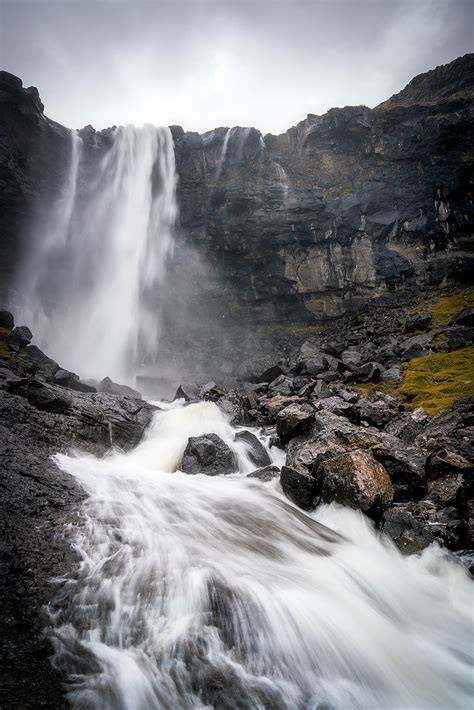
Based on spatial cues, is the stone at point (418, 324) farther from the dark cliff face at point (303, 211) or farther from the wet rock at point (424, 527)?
the wet rock at point (424, 527)

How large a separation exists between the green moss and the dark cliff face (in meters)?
23.3

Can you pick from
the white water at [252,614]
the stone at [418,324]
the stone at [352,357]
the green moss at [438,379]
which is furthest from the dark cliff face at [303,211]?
the white water at [252,614]

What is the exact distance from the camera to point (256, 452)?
39.7ft

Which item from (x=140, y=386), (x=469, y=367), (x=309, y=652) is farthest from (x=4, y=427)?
(x=140, y=386)

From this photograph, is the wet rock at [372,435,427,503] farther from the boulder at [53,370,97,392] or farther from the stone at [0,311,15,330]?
the stone at [0,311,15,330]

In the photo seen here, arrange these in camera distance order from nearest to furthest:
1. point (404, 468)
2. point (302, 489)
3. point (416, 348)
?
1. point (404, 468)
2. point (302, 489)
3. point (416, 348)

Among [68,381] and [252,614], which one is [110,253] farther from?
[252,614]

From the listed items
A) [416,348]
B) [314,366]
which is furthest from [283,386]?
[416,348]

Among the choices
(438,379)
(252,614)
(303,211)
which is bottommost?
(252,614)

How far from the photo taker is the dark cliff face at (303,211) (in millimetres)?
41281

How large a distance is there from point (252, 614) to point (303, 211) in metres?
45.5

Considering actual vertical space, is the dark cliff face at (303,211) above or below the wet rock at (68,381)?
above

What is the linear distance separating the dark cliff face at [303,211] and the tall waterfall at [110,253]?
1.90 metres

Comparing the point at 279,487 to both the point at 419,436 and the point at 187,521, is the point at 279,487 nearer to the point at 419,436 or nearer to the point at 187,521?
the point at 187,521
